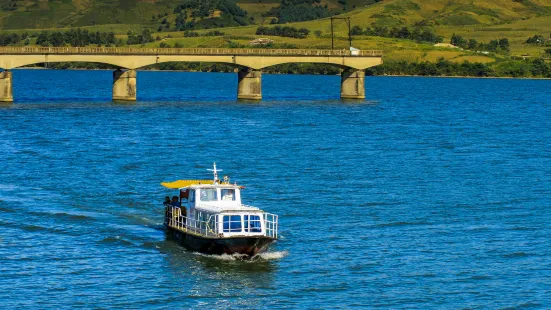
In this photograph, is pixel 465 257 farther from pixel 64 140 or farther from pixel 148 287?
pixel 64 140

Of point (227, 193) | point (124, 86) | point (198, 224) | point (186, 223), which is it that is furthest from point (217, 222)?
point (124, 86)

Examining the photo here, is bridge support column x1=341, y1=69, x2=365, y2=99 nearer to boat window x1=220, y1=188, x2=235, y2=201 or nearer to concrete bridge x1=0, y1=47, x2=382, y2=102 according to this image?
concrete bridge x1=0, y1=47, x2=382, y2=102

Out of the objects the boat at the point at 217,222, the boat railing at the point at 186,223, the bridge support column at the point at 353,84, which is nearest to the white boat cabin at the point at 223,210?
the boat at the point at 217,222

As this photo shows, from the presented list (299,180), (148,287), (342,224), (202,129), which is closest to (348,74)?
(202,129)

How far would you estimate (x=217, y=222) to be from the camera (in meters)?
56.9

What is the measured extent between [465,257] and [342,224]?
10148 millimetres

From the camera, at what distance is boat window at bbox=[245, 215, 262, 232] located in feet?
187

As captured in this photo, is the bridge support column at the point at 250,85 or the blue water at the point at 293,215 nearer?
the blue water at the point at 293,215

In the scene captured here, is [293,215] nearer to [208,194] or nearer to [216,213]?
[208,194]

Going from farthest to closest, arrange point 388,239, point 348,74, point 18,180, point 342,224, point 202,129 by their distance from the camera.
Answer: point 348,74
point 202,129
point 18,180
point 342,224
point 388,239

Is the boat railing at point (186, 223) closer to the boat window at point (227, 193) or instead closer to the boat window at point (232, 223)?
the boat window at point (232, 223)

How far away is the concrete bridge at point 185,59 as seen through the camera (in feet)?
516

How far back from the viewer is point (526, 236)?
202 ft

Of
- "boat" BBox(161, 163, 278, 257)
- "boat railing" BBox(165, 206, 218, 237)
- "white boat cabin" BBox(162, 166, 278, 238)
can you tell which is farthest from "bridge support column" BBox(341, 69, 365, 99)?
"boat railing" BBox(165, 206, 218, 237)
